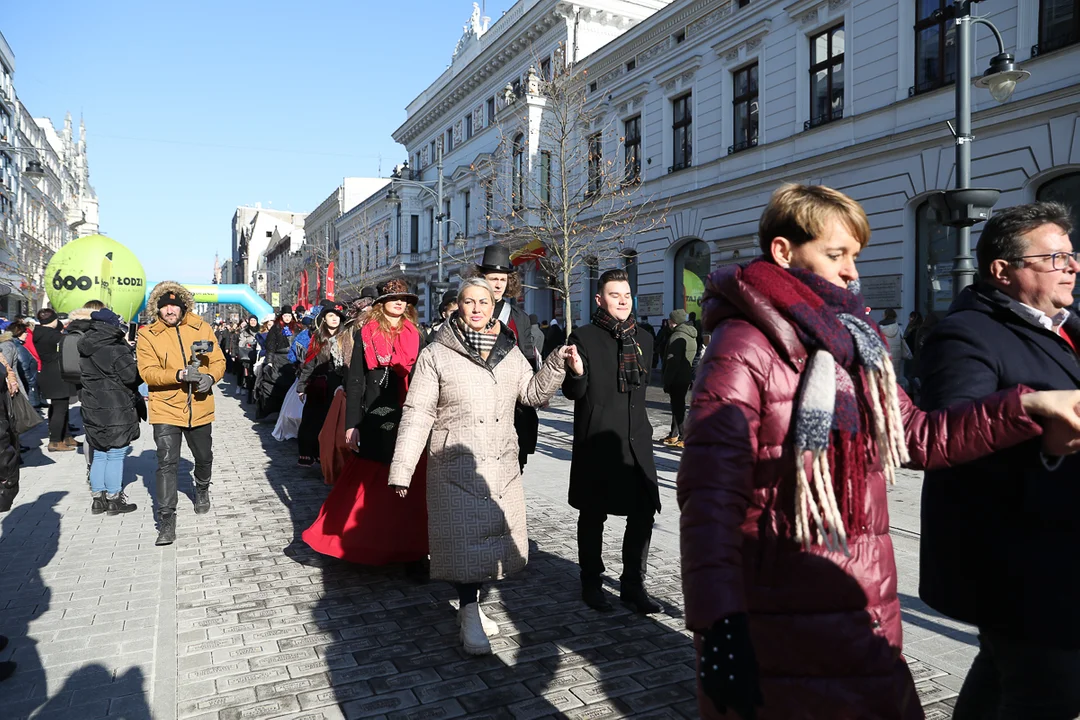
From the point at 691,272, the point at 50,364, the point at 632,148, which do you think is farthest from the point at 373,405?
the point at 632,148

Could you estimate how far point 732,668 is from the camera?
1589 millimetres

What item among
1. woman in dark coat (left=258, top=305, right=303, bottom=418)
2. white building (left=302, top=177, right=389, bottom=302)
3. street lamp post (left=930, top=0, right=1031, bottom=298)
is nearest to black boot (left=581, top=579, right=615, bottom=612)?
street lamp post (left=930, top=0, right=1031, bottom=298)

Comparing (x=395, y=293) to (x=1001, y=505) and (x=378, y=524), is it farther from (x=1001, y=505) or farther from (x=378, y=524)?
(x=1001, y=505)

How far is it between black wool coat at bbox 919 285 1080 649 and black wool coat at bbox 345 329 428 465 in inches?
137

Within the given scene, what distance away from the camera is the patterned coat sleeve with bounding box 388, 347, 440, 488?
378 centimetres

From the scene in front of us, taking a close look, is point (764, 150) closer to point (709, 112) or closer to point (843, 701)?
point (709, 112)

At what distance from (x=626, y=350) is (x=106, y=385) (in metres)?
4.68

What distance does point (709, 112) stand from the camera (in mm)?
21859

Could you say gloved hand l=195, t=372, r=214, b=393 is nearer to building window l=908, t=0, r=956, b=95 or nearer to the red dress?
the red dress

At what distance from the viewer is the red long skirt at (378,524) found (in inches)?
194

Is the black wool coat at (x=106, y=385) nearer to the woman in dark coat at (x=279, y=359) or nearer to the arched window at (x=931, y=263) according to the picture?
the woman in dark coat at (x=279, y=359)

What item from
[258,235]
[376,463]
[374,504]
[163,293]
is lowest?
[374,504]

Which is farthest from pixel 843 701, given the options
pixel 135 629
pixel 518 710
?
pixel 135 629

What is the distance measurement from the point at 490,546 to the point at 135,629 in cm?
193
